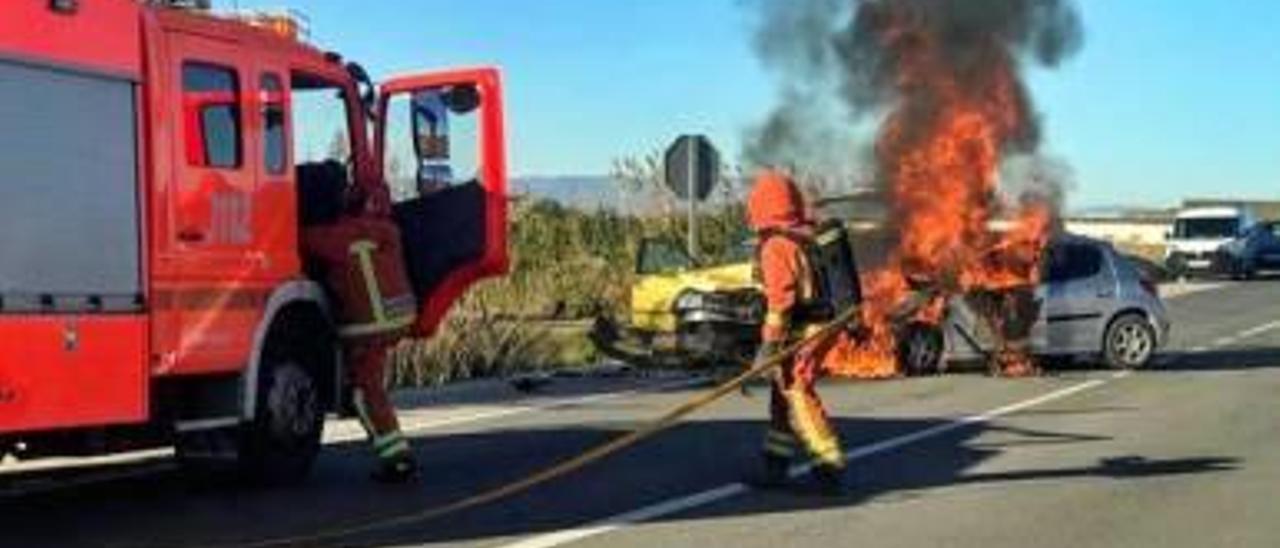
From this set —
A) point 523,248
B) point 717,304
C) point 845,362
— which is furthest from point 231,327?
point 523,248

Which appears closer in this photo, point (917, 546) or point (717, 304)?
point (917, 546)

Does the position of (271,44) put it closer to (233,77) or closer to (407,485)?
(233,77)

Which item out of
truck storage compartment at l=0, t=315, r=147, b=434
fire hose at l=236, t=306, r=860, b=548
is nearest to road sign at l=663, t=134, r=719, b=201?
fire hose at l=236, t=306, r=860, b=548

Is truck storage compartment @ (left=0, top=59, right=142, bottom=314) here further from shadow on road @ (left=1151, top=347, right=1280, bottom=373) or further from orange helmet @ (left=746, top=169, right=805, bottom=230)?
shadow on road @ (left=1151, top=347, right=1280, bottom=373)

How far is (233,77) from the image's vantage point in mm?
11508

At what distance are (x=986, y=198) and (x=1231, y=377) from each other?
306cm

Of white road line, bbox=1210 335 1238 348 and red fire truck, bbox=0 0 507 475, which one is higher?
red fire truck, bbox=0 0 507 475

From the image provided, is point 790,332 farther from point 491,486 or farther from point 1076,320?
point 1076,320

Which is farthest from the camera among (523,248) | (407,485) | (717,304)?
(523,248)

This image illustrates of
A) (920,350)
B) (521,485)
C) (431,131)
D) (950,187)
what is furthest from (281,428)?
(920,350)

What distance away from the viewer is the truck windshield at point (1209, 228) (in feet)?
185

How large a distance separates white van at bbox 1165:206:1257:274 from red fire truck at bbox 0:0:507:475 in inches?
1787

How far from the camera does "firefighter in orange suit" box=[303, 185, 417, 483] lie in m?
12.4

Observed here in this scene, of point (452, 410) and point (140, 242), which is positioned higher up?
point (140, 242)
